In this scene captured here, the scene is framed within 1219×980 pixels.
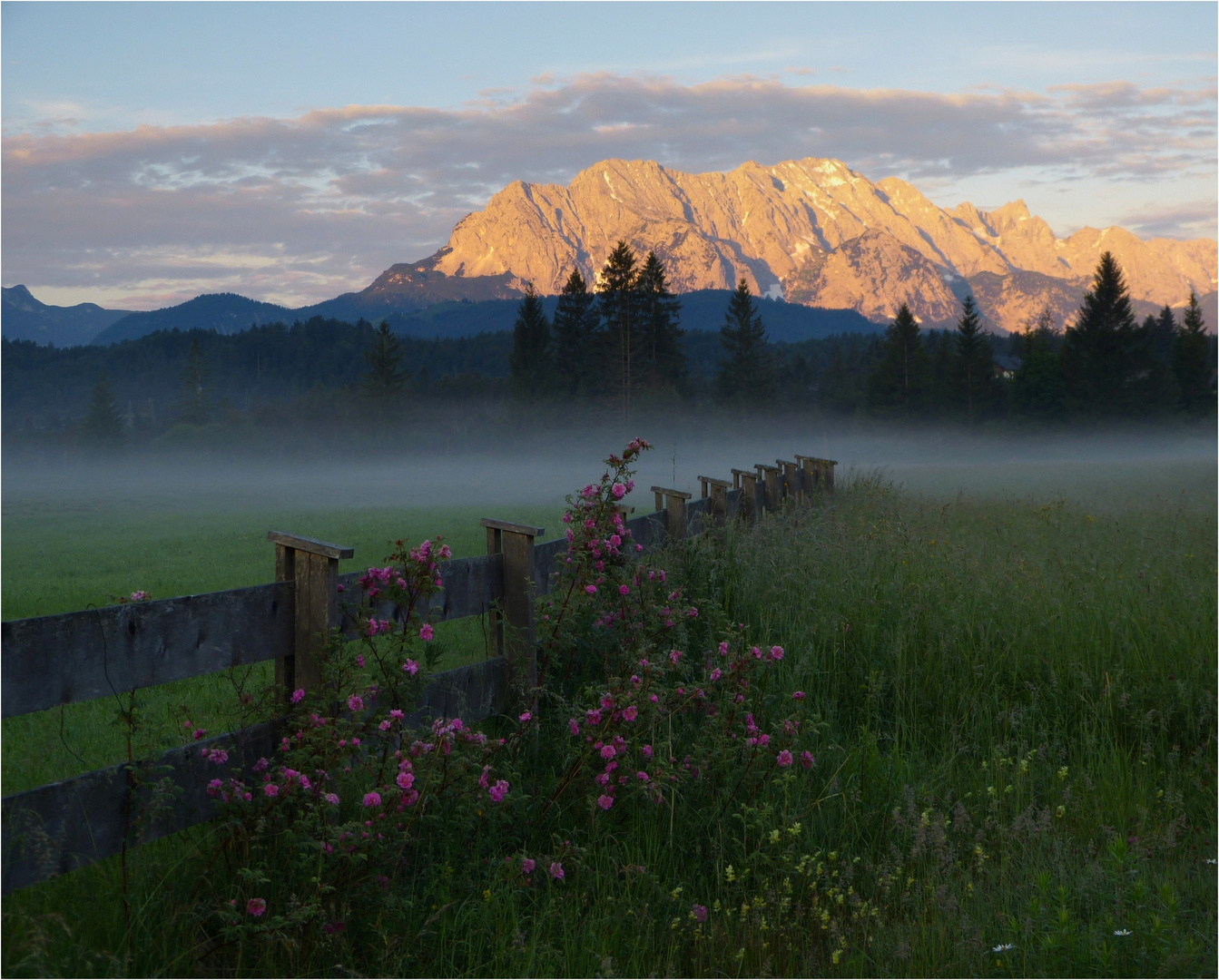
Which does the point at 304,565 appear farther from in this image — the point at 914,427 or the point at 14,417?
the point at 14,417

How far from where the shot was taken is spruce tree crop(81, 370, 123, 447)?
93188 millimetres

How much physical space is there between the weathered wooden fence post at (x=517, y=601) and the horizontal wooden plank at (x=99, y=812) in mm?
1525

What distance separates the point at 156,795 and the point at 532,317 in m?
67.1

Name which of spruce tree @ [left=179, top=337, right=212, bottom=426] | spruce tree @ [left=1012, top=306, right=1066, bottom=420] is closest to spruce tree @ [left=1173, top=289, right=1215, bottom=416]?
spruce tree @ [left=1012, top=306, right=1066, bottom=420]

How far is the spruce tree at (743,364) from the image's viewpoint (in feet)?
244

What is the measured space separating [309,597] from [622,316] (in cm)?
6520

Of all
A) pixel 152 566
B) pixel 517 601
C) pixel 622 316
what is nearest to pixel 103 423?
pixel 622 316

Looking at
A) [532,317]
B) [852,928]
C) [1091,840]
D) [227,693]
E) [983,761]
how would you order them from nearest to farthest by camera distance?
[852,928] → [1091,840] → [983,761] → [227,693] → [532,317]

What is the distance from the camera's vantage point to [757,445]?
73.2 meters

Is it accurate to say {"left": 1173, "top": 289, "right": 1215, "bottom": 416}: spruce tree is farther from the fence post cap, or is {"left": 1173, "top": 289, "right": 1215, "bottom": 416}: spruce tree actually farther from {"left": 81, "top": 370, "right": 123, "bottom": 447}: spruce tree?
{"left": 81, "top": 370, "right": 123, "bottom": 447}: spruce tree

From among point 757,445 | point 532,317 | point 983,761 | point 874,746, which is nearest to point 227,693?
point 874,746

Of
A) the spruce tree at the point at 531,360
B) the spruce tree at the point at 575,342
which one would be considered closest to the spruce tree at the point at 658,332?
the spruce tree at the point at 575,342

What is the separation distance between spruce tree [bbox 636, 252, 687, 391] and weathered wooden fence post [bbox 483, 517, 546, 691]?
62.8 m

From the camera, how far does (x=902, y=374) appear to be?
81062 mm
